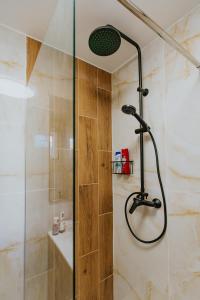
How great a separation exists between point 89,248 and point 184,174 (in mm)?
873

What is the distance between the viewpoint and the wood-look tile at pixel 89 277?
4.11ft

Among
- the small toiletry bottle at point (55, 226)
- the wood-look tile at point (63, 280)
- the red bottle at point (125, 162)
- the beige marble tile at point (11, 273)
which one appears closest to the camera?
the wood-look tile at point (63, 280)

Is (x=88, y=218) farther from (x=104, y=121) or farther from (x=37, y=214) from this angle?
(x=104, y=121)

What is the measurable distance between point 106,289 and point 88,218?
608mm

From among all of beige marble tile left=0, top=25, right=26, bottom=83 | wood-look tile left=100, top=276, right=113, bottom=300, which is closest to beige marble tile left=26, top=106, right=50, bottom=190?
beige marble tile left=0, top=25, right=26, bottom=83

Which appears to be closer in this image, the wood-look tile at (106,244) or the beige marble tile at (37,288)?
the beige marble tile at (37,288)

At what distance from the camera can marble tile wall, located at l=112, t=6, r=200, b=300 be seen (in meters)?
0.92

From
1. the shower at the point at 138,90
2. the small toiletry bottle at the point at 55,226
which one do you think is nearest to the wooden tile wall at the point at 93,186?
the shower at the point at 138,90

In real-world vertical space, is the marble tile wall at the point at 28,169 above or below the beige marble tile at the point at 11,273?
above

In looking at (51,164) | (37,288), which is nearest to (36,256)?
(37,288)

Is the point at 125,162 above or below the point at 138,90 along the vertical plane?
below

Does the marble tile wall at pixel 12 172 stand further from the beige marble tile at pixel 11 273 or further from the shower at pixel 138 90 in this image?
the shower at pixel 138 90

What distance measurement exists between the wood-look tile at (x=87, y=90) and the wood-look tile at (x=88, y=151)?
0.07 m

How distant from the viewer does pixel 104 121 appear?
1467 millimetres
